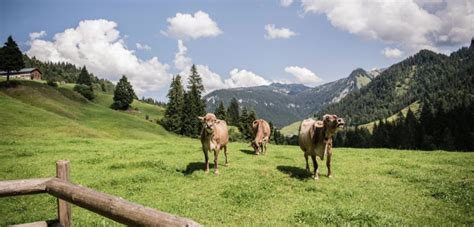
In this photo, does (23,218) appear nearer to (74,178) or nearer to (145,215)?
(74,178)

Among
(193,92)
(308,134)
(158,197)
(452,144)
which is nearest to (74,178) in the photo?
(158,197)

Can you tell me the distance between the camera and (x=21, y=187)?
7.26m

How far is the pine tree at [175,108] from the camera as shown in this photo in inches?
3809

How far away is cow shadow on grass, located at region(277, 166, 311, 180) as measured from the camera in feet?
60.5

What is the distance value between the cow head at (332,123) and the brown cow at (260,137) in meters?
12.4

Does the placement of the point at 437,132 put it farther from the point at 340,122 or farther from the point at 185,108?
the point at 340,122

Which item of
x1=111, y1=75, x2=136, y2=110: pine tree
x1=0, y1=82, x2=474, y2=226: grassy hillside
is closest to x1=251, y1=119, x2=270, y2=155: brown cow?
x1=0, y1=82, x2=474, y2=226: grassy hillside

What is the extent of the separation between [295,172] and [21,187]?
Result: 15051 mm

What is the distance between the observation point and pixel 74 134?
4878 centimetres

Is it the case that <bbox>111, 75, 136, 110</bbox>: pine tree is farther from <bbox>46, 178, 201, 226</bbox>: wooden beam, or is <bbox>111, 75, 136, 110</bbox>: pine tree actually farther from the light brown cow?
<bbox>46, 178, 201, 226</bbox>: wooden beam

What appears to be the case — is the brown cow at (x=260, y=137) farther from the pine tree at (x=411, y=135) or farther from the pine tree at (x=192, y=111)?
the pine tree at (x=411, y=135)

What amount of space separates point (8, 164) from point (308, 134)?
19091 mm

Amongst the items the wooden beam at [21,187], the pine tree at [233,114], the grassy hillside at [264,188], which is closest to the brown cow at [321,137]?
the grassy hillside at [264,188]

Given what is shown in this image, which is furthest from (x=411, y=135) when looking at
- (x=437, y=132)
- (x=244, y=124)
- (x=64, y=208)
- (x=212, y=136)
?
(x=64, y=208)
